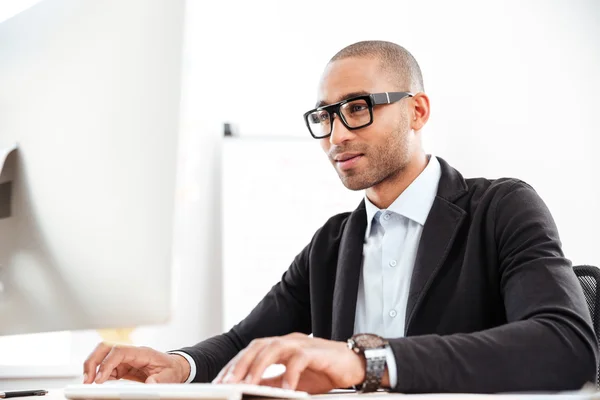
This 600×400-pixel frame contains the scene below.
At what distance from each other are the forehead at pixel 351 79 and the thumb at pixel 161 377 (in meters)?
0.70

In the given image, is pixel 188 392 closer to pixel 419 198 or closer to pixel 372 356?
pixel 372 356

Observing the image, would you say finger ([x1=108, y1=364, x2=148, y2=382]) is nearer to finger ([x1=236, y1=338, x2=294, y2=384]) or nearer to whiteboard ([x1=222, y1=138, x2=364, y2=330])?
finger ([x1=236, y1=338, x2=294, y2=384])

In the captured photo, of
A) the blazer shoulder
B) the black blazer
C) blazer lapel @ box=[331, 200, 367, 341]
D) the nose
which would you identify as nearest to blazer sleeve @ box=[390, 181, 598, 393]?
the black blazer

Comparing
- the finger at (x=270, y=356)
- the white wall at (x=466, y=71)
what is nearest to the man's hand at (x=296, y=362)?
the finger at (x=270, y=356)

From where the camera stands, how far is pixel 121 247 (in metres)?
0.67

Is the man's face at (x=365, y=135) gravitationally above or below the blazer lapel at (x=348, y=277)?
above

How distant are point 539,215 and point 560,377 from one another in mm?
368

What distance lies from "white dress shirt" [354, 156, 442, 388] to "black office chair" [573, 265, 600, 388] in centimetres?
34

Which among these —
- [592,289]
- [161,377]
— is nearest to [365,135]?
[592,289]

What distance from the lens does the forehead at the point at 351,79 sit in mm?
1512

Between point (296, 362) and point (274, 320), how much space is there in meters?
0.84

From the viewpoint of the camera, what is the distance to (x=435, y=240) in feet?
4.37

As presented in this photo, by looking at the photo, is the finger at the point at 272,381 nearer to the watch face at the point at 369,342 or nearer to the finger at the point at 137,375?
the watch face at the point at 369,342

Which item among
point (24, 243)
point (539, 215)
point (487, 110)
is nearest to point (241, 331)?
point (539, 215)
